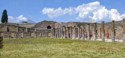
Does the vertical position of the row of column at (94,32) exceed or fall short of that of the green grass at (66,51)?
it exceeds it

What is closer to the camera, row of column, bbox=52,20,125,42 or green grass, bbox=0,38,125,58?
green grass, bbox=0,38,125,58

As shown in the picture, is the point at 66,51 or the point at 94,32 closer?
the point at 66,51

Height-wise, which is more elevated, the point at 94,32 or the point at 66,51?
the point at 94,32

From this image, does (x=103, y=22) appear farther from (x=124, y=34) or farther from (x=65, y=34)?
(x=65, y=34)

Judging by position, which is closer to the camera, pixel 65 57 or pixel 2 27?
pixel 65 57

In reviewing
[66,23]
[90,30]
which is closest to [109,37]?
[90,30]

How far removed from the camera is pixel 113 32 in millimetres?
40656

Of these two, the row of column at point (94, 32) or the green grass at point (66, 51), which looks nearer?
the green grass at point (66, 51)

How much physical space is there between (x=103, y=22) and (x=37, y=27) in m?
65.4

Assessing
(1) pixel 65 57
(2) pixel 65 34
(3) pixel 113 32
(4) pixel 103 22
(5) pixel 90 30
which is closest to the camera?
(1) pixel 65 57

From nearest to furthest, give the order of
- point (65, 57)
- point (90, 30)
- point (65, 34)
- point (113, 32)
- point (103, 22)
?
point (65, 57)
point (113, 32)
point (103, 22)
point (90, 30)
point (65, 34)

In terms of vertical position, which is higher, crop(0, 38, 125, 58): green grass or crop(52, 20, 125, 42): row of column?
crop(52, 20, 125, 42): row of column

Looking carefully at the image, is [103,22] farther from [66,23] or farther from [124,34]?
[66,23]

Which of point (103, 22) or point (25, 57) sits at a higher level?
point (103, 22)
